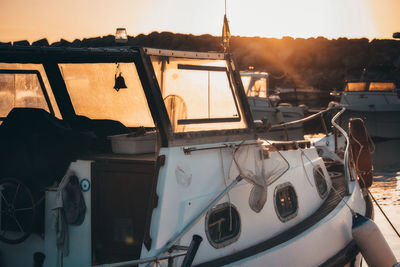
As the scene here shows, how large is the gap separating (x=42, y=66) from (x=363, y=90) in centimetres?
2454

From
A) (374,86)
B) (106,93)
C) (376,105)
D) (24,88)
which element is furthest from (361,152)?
(374,86)

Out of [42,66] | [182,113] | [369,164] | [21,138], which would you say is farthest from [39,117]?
[369,164]

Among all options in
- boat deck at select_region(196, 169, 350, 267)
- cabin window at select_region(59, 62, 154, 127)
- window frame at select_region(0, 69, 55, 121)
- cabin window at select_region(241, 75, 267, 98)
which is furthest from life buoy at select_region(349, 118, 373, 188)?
cabin window at select_region(241, 75, 267, 98)

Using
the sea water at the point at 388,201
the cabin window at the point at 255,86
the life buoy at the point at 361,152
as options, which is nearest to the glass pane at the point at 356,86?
the cabin window at the point at 255,86

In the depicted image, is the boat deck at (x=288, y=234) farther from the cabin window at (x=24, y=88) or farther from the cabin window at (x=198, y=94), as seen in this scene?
the cabin window at (x=24, y=88)

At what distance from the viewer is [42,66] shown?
5480 millimetres

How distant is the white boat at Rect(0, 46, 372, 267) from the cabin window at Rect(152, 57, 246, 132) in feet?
0.04

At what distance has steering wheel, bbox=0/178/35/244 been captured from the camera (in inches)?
180

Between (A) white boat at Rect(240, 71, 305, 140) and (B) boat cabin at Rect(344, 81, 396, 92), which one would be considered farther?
(B) boat cabin at Rect(344, 81, 396, 92)

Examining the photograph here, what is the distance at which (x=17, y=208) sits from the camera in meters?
4.65

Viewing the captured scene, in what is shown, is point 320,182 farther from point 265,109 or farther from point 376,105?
point 376,105

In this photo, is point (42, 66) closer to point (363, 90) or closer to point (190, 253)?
point (190, 253)

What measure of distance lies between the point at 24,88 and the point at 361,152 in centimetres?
558

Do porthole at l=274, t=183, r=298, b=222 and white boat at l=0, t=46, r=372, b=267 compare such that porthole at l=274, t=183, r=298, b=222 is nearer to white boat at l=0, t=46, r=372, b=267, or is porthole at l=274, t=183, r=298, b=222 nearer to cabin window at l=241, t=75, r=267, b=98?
white boat at l=0, t=46, r=372, b=267
